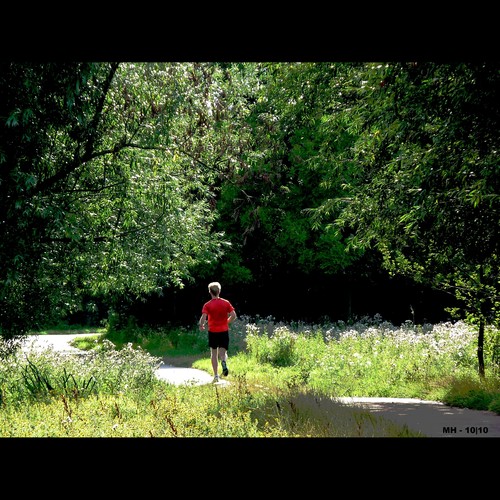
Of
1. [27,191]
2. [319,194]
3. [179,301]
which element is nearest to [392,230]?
[27,191]

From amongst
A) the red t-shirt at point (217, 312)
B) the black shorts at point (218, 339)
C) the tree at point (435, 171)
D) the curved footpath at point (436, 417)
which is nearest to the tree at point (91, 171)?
the red t-shirt at point (217, 312)

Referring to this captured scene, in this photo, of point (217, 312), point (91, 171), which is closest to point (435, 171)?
point (91, 171)

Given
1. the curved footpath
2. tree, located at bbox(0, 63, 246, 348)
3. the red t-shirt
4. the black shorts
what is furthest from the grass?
tree, located at bbox(0, 63, 246, 348)

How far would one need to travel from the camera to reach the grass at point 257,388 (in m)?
7.76

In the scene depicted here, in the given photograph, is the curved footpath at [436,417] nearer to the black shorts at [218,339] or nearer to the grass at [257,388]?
the grass at [257,388]

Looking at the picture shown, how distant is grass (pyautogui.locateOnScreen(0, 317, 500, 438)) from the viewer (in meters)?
7.76

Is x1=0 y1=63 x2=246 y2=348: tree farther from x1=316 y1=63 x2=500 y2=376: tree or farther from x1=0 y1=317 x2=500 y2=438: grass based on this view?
x1=316 y1=63 x2=500 y2=376: tree

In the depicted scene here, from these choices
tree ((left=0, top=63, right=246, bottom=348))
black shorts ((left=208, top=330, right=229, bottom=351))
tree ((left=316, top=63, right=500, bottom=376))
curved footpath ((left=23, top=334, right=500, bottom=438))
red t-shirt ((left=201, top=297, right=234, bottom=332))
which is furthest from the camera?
black shorts ((left=208, top=330, right=229, bottom=351))

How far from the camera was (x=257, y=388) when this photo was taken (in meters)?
12.8

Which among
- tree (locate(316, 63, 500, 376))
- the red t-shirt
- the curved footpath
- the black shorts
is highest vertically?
tree (locate(316, 63, 500, 376))

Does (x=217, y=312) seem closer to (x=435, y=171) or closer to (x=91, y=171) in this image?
(x=91, y=171)
